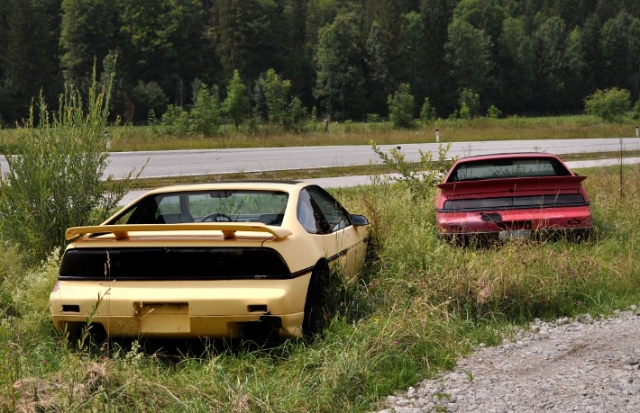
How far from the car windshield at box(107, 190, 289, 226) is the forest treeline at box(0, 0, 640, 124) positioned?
55.4m

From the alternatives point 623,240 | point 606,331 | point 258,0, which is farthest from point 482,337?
point 258,0

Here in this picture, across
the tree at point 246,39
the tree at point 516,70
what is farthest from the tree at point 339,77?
the tree at point 516,70

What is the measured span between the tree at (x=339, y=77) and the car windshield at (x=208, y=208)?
8416 cm

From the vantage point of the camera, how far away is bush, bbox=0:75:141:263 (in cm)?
820

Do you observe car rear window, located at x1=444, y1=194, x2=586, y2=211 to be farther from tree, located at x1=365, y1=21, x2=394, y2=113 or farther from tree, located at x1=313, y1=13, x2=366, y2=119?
tree, located at x1=365, y1=21, x2=394, y2=113

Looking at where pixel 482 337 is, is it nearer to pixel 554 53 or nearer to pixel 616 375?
pixel 616 375

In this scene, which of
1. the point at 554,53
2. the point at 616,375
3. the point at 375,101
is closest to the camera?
the point at 616,375

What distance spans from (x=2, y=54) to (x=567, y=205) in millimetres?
72796

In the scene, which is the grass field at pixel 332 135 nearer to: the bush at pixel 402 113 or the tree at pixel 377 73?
the bush at pixel 402 113

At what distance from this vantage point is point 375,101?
94062mm

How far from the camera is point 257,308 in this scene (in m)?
5.17

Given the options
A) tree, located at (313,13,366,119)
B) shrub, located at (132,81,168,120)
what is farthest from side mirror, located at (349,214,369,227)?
tree, located at (313,13,366,119)

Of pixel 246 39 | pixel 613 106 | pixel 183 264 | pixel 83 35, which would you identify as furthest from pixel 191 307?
pixel 246 39

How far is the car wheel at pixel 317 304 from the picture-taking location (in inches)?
220
